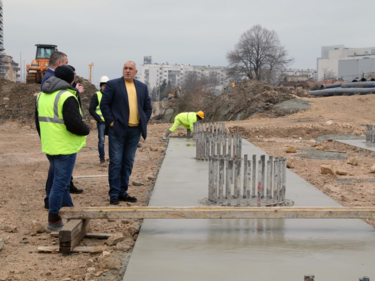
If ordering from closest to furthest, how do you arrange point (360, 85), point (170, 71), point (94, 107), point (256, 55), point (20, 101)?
1. point (94, 107)
2. point (20, 101)
3. point (360, 85)
4. point (256, 55)
5. point (170, 71)

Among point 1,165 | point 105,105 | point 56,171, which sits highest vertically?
point 105,105

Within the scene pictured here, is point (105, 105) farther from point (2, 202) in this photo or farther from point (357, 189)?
point (357, 189)

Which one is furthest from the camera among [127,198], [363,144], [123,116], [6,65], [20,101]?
[6,65]

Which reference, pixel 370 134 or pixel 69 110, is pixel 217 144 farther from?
pixel 370 134

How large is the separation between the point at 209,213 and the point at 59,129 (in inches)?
69.2

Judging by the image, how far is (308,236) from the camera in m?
4.39

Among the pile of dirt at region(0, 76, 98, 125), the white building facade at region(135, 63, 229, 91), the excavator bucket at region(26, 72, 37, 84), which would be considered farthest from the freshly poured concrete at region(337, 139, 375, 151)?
the white building facade at region(135, 63, 229, 91)

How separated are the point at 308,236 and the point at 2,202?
4.11 meters

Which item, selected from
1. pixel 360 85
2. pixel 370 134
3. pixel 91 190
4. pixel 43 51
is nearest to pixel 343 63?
pixel 360 85

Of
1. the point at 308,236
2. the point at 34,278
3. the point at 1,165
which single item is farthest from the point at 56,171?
the point at 1,165

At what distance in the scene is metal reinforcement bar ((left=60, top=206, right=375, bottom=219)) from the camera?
4.41m

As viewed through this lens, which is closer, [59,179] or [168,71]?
[59,179]

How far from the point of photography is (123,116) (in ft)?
18.7

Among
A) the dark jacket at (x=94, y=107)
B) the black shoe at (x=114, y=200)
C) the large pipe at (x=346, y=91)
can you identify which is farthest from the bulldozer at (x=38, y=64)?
the black shoe at (x=114, y=200)
